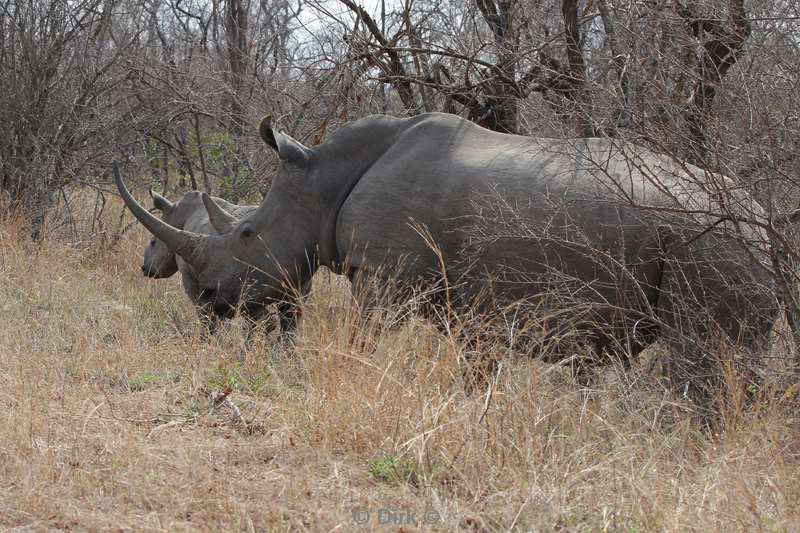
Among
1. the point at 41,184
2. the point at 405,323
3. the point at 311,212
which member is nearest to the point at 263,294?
the point at 311,212

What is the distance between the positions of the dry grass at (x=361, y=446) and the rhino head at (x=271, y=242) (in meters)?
0.78

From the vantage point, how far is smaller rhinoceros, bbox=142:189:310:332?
6954 mm

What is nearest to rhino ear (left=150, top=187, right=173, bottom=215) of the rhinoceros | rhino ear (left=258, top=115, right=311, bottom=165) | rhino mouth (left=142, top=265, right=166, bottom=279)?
rhino mouth (left=142, top=265, right=166, bottom=279)

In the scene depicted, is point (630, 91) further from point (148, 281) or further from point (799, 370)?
point (148, 281)

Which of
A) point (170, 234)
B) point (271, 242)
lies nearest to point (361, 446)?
point (271, 242)

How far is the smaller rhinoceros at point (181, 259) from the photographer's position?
6.95 m

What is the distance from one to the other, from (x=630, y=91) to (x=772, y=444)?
1.77m

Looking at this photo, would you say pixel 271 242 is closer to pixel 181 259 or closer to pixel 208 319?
pixel 208 319

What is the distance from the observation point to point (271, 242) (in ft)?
22.0

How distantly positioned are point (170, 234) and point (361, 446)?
340cm

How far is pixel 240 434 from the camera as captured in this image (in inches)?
185

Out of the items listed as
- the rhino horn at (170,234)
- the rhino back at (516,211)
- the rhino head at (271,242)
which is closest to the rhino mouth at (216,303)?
the rhino head at (271,242)

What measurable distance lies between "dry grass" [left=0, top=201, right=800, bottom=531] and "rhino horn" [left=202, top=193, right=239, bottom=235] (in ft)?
3.79

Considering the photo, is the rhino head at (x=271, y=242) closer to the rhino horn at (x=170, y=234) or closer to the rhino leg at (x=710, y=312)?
the rhino horn at (x=170, y=234)
